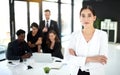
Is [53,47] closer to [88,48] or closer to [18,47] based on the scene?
[18,47]

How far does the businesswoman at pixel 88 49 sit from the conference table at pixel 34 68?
37.3 inches

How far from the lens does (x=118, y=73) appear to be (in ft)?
15.6

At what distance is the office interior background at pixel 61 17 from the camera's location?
5543 mm

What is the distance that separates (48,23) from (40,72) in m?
2.88

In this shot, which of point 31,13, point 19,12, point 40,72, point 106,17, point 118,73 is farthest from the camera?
point 106,17

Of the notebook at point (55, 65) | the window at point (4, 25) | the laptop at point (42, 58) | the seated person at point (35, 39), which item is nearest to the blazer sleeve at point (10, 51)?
the laptop at point (42, 58)

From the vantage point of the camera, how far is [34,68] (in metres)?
3.03

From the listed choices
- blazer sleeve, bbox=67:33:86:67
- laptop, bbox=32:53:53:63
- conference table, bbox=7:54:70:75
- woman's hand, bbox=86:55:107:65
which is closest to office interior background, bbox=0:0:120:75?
laptop, bbox=32:53:53:63

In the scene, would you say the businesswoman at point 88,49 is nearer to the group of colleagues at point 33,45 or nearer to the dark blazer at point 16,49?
the group of colleagues at point 33,45

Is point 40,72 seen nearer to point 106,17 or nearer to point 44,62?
point 44,62

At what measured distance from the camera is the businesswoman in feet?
5.90

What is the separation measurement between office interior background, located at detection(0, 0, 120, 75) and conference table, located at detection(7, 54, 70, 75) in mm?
1520

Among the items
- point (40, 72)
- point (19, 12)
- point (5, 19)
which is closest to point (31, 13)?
point (19, 12)

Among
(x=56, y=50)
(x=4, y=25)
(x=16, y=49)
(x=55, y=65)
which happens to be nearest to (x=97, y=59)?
(x=55, y=65)
